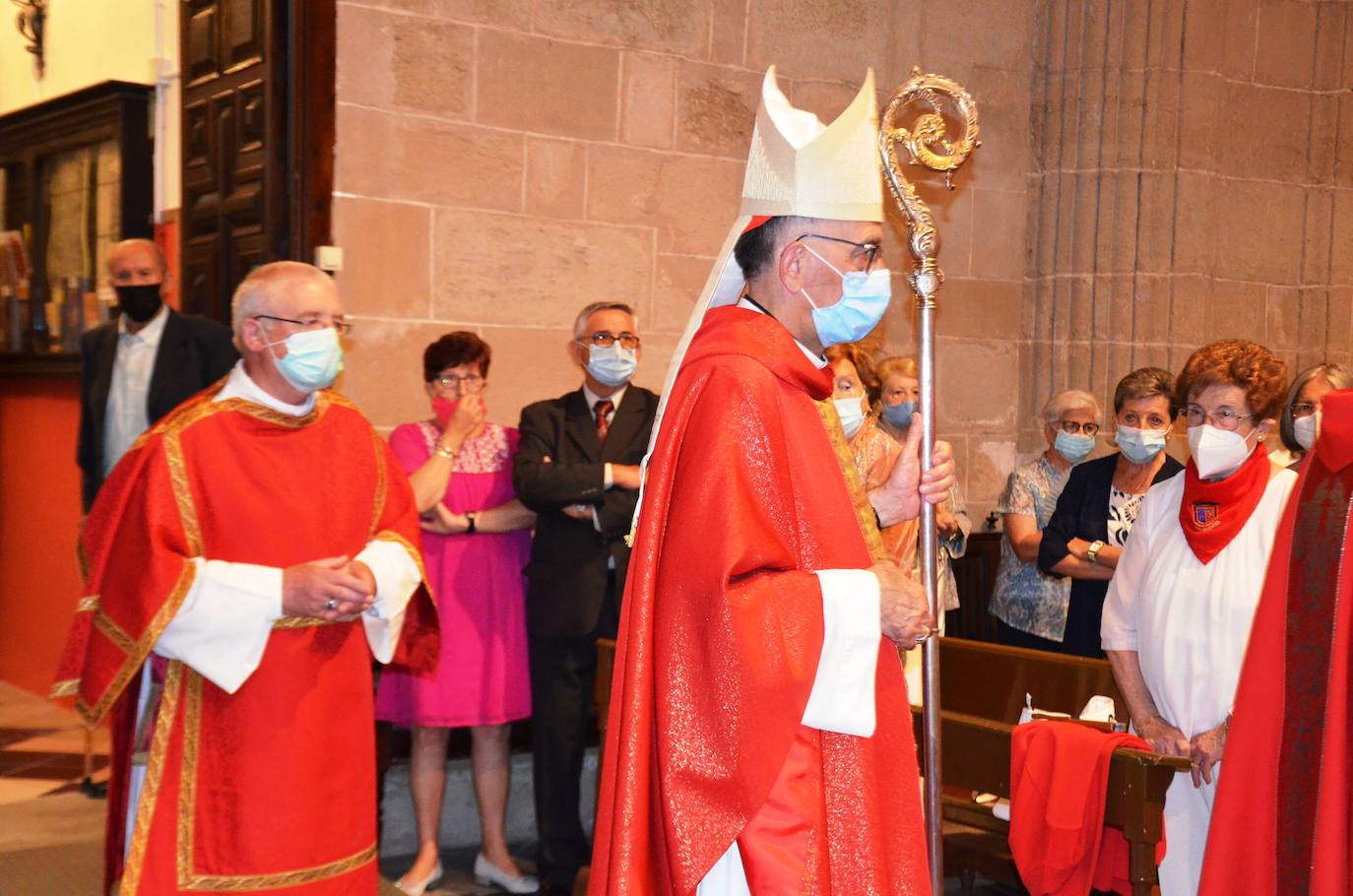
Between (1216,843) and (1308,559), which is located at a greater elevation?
(1308,559)

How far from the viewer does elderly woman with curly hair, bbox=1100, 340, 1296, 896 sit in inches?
142

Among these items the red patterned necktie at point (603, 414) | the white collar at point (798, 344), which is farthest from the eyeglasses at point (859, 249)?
the red patterned necktie at point (603, 414)

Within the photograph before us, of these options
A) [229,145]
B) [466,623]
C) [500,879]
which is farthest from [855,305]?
[229,145]

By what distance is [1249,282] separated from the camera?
8.16 m

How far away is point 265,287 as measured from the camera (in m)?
3.80

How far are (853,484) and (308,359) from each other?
5.65ft

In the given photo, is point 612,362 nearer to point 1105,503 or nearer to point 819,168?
point 1105,503

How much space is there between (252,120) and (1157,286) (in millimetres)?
4672

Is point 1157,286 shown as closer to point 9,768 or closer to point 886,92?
point 886,92

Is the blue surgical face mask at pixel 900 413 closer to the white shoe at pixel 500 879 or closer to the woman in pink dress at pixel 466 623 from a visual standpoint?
the woman in pink dress at pixel 466 623

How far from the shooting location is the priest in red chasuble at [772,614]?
2291 mm

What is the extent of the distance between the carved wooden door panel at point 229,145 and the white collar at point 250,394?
2194 millimetres

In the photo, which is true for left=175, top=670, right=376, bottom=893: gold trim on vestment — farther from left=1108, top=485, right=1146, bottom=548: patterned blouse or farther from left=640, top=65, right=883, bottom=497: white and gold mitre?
left=1108, top=485, right=1146, bottom=548: patterned blouse

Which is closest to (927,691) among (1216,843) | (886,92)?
(1216,843)
